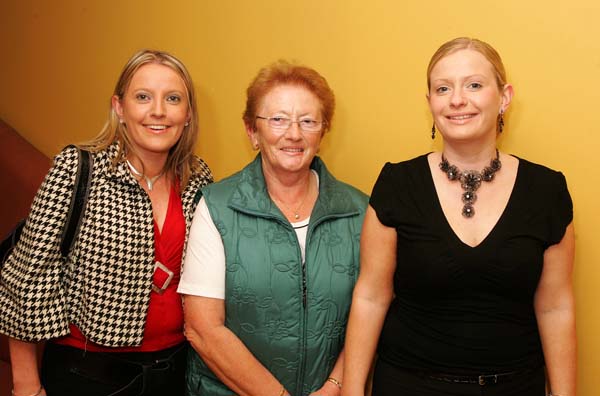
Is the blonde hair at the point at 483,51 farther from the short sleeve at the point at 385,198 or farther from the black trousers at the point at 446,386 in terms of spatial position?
the black trousers at the point at 446,386

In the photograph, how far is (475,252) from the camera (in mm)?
1601

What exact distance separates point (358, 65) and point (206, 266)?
2.99 feet

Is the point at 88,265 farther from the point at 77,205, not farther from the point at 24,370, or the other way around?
the point at 24,370

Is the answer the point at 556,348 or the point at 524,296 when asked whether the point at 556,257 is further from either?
the point at 556,348

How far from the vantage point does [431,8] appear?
2.03 m

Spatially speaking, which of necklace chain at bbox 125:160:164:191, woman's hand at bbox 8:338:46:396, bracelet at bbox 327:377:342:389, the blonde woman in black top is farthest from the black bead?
woman's hand at bbox 8:338:46:396

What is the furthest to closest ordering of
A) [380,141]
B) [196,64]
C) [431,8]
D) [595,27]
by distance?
[196,64]
[380,141]
[431,8]
[595,27]

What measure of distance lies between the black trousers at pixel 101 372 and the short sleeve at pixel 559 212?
1.23m

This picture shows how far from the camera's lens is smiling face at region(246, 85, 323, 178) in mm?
1905

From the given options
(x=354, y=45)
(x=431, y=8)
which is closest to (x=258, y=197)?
(x=354, y=45)

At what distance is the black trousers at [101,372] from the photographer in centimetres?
190

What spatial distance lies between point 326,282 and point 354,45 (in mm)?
878

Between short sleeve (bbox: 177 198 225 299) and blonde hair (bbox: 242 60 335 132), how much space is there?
15.3 inches

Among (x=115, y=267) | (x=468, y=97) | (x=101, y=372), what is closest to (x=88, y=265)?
(x=115, y=267)
